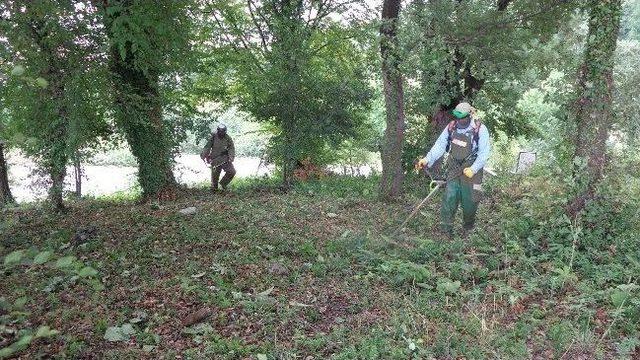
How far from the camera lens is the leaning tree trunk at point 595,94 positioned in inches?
259

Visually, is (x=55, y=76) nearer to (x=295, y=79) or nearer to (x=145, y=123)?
(x=145, y=123)

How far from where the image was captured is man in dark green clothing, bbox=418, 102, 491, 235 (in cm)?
749

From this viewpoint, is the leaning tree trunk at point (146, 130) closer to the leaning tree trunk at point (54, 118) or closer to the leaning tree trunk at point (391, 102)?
the leaning tree trunk at point (54, 118)

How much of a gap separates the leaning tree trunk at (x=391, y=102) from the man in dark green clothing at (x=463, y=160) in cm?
207

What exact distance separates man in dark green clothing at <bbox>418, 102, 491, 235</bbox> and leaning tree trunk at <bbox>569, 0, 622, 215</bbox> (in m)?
1.28

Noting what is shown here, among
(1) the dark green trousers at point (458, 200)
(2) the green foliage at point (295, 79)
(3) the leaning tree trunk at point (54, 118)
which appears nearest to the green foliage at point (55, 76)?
(3) the leaning tree trunk at point (54, 118)

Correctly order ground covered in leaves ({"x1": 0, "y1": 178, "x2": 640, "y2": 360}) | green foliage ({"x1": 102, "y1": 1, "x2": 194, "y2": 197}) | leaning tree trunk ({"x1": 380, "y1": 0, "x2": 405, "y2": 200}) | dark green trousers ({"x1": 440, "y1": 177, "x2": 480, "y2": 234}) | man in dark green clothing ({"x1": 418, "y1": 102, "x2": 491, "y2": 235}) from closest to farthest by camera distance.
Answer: ground covered in leaves ({"x1": 0, "y1": 178, "x2": 640, "y2": 360}) → green foliage ({"x1": 102, "y1": 1, "x2": 194, "y2": 197}) → man in dark green clothing ({"x1": 418, "y1": 102, "x2": 491, "y2": 235}) → dark green trousers ({"x1": 440, "y1": 177, "x2": 480, "y2": 234}) → leaning tree trunk ({"x1": 380, "y1": 0, "x2": 405, "y2": 200})

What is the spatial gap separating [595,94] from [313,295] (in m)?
4.51

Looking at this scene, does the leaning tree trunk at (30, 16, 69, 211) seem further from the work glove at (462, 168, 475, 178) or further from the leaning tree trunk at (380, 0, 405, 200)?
the work glove at (462, 168, 475, 178)

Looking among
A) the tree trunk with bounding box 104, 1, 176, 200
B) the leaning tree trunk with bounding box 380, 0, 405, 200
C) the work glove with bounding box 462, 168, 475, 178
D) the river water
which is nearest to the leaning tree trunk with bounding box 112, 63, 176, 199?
the tree trunk with bounding box 104, 1, 176, 200

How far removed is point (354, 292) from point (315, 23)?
11660 millimetres

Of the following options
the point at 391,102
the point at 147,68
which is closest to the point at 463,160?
the point at 391,102

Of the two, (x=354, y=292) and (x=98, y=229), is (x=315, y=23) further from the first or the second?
(x=354, y=292)

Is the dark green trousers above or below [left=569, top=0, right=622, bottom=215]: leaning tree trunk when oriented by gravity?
below
